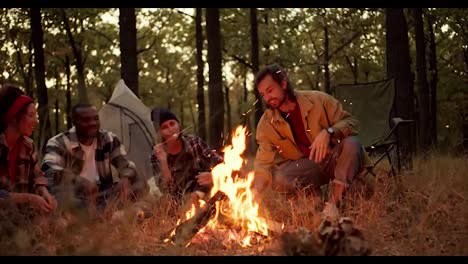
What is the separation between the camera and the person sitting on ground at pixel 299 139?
12.7ft

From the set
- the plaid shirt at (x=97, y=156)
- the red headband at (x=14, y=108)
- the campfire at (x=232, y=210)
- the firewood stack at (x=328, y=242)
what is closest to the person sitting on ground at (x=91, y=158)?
the plaid shirt at (x=97, y=156)

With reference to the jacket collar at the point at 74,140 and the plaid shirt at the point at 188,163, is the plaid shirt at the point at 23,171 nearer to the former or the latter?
the jacket collar at the point at 74,140

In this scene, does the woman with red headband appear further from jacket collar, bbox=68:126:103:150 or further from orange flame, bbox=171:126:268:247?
orange flame, bbox=171:126:268:247

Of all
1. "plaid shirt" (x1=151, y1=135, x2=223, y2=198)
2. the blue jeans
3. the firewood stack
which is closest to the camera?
the firewood stack

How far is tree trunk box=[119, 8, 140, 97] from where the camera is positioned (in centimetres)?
827

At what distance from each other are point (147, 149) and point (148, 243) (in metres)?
3.85

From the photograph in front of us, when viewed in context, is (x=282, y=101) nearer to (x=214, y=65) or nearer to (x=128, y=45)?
(x=128, y=45)

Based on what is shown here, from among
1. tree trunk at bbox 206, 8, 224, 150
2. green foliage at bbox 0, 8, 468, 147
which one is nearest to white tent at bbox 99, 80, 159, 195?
tree trunk at bbox 206, 8, 224, 150

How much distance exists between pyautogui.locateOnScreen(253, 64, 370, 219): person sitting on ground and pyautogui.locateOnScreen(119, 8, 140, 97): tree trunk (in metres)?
4.64

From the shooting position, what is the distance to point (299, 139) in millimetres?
4199

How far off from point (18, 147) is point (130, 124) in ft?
11.2

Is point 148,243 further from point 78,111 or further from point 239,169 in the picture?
point 78,111

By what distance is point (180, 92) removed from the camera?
29.3 metres
